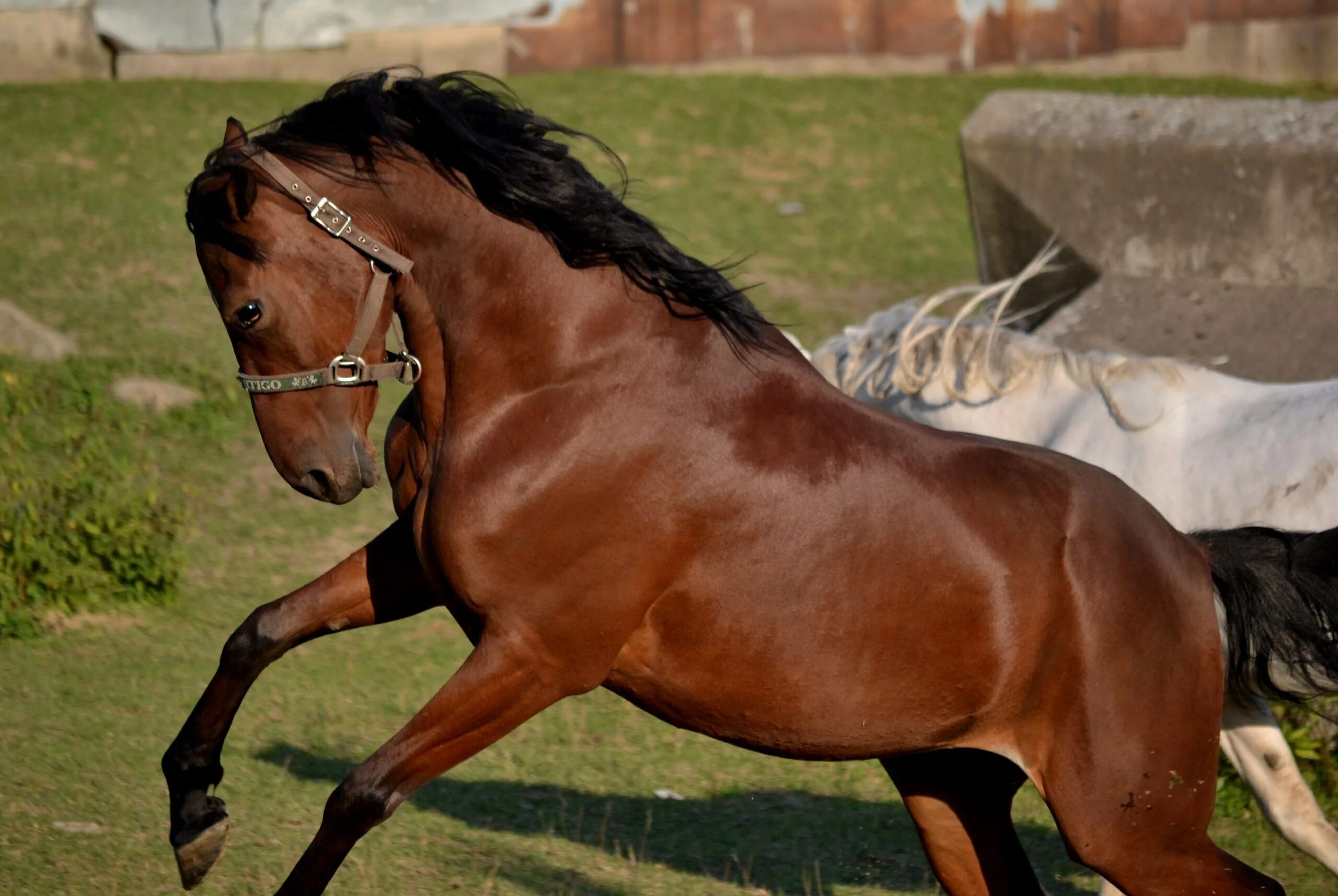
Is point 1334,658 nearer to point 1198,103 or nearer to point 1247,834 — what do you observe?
point 1247,834

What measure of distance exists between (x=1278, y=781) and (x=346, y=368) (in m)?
3.06

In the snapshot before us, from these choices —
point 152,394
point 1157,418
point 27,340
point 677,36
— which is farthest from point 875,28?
point 1157,418

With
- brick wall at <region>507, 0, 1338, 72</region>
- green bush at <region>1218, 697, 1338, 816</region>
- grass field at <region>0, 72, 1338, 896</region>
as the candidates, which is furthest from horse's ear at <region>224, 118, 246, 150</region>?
brick wall at <region>507, 0, 1338, 72</region>

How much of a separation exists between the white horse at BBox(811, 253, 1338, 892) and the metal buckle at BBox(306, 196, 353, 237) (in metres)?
2.82

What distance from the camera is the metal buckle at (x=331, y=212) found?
2891mm

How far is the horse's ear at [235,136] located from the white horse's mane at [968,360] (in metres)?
2.93

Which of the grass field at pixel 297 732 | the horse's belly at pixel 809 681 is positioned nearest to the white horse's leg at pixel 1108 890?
the grass field at pixel 297 732

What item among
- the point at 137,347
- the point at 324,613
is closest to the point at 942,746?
the point at 324,613

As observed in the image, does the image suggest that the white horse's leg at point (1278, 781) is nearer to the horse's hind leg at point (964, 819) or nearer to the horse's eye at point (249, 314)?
the horse's hind leg at point (964, 819)

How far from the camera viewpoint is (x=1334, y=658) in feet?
11.3

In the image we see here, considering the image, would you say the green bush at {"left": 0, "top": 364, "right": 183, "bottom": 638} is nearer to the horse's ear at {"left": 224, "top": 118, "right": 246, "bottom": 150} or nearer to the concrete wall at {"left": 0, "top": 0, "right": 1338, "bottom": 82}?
the horse's ear at {"left": 224, "top": 118, "right": 246, "bottom": 150}

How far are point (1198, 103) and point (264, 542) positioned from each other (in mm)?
4882

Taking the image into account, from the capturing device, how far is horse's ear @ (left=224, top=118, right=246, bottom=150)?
9.81 ft

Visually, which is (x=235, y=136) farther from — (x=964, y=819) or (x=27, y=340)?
(x=27, y=340)
